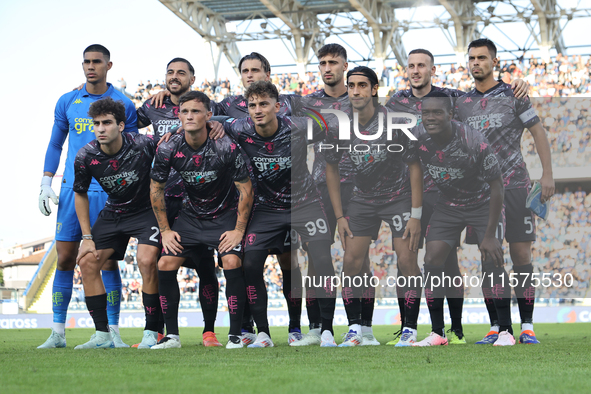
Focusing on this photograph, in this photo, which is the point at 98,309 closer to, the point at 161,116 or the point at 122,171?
the point at 122,171

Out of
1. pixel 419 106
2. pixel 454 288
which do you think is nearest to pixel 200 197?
pixel 419 106

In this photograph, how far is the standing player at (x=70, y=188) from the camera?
647cm

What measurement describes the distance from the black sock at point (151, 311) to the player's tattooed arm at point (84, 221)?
0.64m

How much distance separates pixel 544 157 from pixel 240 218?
312 centimetres

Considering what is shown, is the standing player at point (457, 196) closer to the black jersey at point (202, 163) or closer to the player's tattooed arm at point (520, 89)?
the player's tattooed arm at point (520, 89)

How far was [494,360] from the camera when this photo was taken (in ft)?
15.1

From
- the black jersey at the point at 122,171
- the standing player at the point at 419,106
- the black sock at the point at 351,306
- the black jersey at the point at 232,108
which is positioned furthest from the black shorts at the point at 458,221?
the black jersey at the point at 122,171

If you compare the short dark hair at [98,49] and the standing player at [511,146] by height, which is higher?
the short dark hair at [98,49]

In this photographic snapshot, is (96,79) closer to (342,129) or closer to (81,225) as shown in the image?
(81,225)

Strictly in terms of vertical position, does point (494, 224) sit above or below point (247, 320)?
above

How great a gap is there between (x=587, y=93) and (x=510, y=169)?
41.8ft

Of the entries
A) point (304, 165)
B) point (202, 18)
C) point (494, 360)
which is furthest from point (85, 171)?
point (202, 18)

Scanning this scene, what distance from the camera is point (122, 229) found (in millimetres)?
6086

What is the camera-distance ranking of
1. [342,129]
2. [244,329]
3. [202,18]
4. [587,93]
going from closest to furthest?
1. [342,129]
2. [244,329]
3. [587,93]
4. [202,18]
